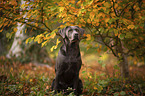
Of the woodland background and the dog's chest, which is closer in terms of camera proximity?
the dog's chest

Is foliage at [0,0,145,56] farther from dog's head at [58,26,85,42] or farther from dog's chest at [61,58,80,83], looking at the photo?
dog's chest at [61,58,80,83]

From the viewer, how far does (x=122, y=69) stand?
166 inches

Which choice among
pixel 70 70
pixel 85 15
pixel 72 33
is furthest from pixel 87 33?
pixel 70 70

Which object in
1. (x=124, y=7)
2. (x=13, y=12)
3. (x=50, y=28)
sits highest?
(x=124, y=7)

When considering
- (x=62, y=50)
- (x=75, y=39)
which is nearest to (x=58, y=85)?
(x=62, y=50)

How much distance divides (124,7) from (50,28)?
231 cm

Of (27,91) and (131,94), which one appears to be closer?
(27,91)

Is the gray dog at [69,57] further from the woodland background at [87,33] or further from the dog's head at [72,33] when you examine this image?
the woodland background at [87,33]

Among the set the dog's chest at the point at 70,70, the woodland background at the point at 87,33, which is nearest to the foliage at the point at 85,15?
the woodland background at the point at 87,33

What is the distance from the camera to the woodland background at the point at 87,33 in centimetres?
287

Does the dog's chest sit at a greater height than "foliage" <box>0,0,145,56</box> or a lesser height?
lesser

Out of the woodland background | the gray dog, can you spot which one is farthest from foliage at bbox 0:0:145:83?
the gray dog

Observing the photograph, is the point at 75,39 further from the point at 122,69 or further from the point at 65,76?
the point at 122,69

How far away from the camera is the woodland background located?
2.87 meters
